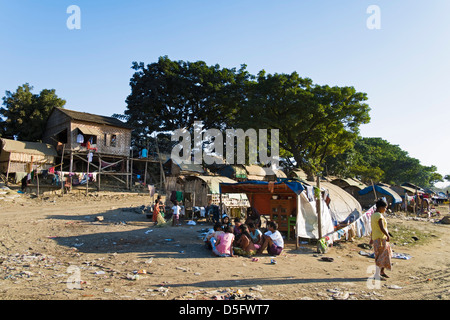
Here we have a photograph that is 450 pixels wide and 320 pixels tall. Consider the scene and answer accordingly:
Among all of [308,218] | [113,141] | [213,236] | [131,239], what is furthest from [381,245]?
[113,141]

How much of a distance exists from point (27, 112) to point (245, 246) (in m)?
29.0

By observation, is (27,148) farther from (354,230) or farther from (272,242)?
(354,230)

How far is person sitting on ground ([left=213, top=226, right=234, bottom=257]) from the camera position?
8273 millimetres

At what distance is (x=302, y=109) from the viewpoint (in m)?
24.8

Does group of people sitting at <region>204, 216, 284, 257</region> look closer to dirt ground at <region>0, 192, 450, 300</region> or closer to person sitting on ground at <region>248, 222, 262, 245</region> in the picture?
person sitting on ground at <region>248, 222, 262, 245</region>

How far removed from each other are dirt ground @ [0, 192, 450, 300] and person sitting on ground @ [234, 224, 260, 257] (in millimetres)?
296

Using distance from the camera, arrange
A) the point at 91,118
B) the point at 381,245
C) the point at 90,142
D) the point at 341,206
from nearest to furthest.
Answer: the point at 381,245
the point at 341,206
the point at 90,142
the point at 91,118

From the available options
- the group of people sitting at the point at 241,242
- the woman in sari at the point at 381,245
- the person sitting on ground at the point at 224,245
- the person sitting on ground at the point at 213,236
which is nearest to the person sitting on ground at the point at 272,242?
the group of people sitting at the point at 241,242

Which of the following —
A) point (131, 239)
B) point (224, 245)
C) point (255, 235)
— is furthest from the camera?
point (131, 239)

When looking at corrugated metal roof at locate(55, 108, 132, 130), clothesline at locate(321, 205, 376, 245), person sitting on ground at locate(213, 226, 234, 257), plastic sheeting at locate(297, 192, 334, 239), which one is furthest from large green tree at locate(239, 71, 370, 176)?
person sitting on ground at locate(213, 226, 234, 257)

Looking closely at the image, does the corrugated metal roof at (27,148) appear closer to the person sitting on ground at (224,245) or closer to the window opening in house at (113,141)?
the window opening in house at (113,141)

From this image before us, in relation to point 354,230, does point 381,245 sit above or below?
above

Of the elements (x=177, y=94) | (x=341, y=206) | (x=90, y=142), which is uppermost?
(x=177, y=94)

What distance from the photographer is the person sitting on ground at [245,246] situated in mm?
8516
